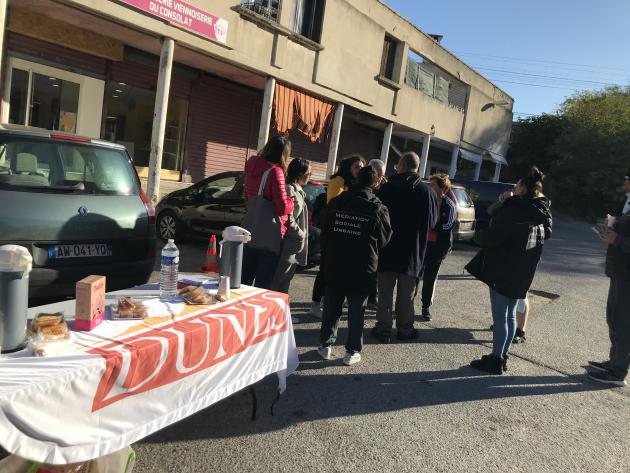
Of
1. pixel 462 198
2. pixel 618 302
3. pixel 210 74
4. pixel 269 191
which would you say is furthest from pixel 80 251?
pixel 210 74

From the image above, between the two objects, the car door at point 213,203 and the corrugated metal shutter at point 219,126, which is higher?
the corrugated metal shutter at point 219,126

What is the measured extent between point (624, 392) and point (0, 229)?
5257 mm

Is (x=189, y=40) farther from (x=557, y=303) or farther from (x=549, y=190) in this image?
(x=549, y=190)

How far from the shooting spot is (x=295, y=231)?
4547mm

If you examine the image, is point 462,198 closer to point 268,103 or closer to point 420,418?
point 268,103

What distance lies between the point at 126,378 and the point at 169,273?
2.99 ft

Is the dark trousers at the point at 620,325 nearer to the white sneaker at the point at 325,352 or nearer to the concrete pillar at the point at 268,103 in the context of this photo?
the white sneaker at the point at 325,352

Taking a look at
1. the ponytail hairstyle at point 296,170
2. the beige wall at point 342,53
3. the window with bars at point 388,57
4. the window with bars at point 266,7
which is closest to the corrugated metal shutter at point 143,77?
the beige wall at point 342,53

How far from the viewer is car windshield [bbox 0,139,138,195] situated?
12.1ft

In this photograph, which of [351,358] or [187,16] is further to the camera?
[187,16]

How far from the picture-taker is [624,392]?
4.45 m

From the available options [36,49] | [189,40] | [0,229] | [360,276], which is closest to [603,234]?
[360,276]

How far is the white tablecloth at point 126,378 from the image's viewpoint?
1814 millimetres

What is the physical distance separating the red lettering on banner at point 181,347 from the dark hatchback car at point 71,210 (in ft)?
5.12
